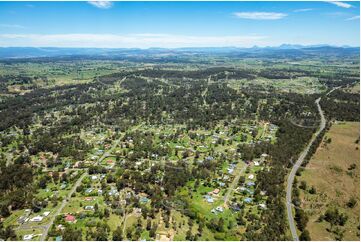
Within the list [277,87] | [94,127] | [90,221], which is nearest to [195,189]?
[90,221]

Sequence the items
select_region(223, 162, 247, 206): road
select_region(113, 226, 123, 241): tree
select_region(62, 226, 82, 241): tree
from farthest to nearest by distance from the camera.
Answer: select_region(223, 162, 247, 206): road, select_region(113, 226, 123, 241): tree, select_region(62, 226, 82, 241): tree

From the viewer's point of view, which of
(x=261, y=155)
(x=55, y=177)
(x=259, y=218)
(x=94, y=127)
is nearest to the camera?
(x=259, y=218)

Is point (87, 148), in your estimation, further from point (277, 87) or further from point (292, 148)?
point (277, 87)

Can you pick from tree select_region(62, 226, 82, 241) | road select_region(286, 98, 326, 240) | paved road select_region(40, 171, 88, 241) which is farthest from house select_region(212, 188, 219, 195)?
paved road select_region(40, 171, 88, 241)

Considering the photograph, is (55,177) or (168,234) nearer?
(168,234)

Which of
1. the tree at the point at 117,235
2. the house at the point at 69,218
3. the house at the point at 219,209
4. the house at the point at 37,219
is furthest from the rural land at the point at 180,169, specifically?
the house at the point at 219,209

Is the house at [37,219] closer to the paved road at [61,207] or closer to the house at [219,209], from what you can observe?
the paved road at [61,207]

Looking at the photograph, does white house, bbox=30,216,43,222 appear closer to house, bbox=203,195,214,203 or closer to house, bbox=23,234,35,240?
house, bbox=23,234,35,240

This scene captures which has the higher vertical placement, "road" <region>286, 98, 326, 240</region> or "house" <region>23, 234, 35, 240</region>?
"house" <region>23, 234, 35, 240</region>
